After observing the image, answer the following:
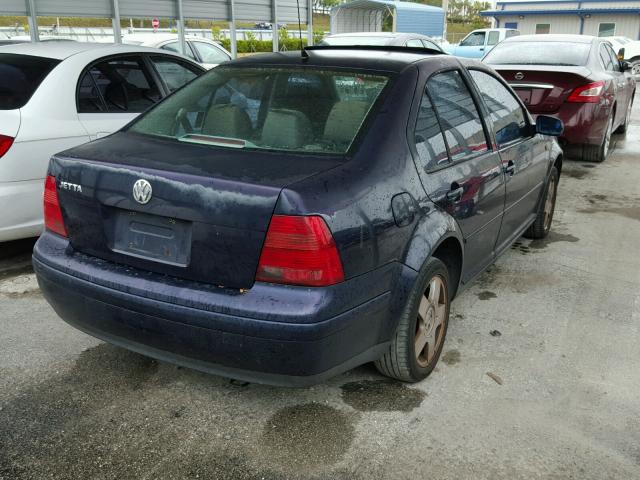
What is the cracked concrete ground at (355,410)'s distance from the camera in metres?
2.57

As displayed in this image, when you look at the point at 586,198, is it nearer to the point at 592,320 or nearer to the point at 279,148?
the point at 592,320

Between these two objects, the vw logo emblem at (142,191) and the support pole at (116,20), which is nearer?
the vw logo emblem at (142,191)

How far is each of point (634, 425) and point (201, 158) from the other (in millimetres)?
2186

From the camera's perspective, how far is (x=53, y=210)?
2967 millimetres

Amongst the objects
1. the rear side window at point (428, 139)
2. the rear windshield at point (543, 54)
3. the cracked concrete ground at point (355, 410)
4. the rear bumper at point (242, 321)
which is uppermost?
the rear windshield at point (543, 54)

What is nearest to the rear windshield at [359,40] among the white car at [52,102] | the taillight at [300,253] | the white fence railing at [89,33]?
the white car at [52,102]

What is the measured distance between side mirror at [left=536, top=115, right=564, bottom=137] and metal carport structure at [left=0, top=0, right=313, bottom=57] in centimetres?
608

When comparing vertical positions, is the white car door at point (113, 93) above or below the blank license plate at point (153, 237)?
above

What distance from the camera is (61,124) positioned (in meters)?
4.59

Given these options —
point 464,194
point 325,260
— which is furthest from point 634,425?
point 325,260

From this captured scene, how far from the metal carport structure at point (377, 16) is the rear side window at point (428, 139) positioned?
26.2 meters

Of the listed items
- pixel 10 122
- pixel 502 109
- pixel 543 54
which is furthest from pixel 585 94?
pixel 10 122

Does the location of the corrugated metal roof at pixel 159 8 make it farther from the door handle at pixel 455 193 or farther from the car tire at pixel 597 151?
the door handle at pixel 455 193

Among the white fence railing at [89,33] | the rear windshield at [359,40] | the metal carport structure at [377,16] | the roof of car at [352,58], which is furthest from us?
the white fence railing at [89,33]
